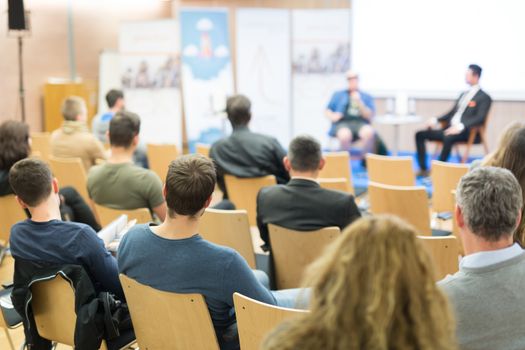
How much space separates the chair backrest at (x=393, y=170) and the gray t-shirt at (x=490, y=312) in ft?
11.2

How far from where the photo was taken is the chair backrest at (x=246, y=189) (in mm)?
4766

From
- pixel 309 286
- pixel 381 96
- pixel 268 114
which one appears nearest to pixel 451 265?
pixel 309 286

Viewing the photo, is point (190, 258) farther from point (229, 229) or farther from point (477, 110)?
point (477, 110)

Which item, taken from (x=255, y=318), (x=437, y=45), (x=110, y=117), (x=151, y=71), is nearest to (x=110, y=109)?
(x=110, y=117)

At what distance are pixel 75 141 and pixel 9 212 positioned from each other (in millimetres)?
1338

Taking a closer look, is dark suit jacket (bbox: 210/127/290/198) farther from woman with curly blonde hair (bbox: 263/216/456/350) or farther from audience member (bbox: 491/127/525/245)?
woman with curly blonde hair (bbox: 263/216/456/350)

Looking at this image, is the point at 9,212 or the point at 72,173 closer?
the point at 9,212

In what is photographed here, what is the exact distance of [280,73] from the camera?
338 inches

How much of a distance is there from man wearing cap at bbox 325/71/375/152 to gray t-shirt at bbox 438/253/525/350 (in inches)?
239

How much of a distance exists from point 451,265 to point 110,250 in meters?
1.57

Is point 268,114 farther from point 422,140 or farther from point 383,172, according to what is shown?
point 383,172

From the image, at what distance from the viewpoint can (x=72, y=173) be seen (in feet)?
16.2

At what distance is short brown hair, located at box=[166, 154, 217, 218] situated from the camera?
2.37 m

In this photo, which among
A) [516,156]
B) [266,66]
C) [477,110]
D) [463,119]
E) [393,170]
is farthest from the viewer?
[266,66]
